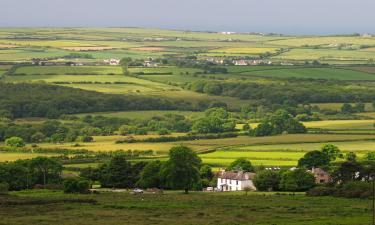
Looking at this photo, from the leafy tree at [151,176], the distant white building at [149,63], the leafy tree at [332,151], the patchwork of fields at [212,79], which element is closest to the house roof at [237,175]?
the patchwork of fields at [212,79]

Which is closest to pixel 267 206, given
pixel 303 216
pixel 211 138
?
pixel 303 216

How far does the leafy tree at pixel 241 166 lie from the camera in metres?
75.3

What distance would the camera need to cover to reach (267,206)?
5972 centimetres

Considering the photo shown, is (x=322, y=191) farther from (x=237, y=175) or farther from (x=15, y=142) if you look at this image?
(x=15, y=142)

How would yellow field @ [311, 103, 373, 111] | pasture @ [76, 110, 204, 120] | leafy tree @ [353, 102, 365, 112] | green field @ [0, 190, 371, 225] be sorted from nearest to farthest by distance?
green field @ [0, 190, 371, 225]
pasture @ [76, 110, 204, 120]
leafy tree @ [353, 102, 365, 112]
yellow field @ [311, 103, 373, 111]

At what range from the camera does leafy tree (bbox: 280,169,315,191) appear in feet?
228

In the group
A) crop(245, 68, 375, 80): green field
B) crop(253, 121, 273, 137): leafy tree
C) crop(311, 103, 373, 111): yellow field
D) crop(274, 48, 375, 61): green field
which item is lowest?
crop(274, 48, 375, 61): green field

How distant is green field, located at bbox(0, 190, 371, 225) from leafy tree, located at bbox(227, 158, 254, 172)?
Answer: 8.37m

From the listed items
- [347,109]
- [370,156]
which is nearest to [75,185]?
[370,156]

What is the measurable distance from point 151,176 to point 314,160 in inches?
491

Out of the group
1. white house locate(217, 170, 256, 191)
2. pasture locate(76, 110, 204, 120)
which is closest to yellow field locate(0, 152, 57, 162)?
white house locate(217, 170, 256, 191)

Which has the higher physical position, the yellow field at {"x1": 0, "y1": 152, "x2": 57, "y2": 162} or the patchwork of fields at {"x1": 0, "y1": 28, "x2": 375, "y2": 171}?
the yellow field at {"x1": 0, "y1": 152, "x2": 57, "y2": 162}

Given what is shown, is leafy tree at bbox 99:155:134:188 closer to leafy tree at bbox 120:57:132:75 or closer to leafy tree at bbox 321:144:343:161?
leafy tree at bbox 321:144:343:161

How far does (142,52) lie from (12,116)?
281 feet
